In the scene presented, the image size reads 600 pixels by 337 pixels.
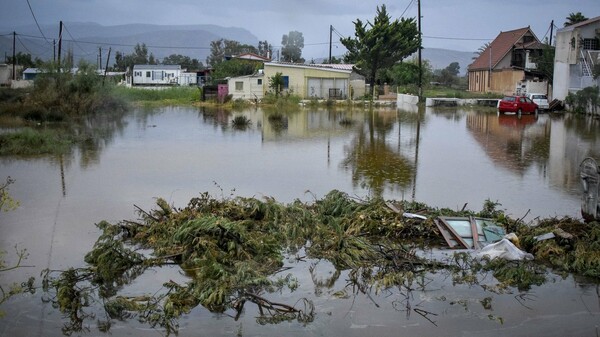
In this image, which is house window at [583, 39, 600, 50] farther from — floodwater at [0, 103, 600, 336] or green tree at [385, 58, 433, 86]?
green tree at [385, 58, 433, 86]

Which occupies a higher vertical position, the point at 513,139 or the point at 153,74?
the point at 153,74

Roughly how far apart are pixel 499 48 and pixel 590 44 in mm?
24334

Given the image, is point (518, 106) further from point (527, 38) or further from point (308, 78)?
point (527, 38)

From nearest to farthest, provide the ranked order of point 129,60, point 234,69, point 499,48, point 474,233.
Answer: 1. point 474,233
2. point 234,69
3. point 499,48
4. point 129,60

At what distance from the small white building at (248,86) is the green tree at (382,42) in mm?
11833

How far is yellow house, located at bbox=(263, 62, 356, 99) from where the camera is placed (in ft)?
183

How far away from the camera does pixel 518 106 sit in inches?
1700

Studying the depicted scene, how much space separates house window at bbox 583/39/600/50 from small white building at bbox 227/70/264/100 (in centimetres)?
2538

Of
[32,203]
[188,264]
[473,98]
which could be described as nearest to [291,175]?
[32,203]

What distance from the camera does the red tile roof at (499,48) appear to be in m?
66.6

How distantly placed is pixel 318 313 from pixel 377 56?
2292 inches

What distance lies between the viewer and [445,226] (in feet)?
37.6

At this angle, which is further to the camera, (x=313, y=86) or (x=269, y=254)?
(x=313, y=86)

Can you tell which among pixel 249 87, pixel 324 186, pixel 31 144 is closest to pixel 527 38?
pixel 249 87
